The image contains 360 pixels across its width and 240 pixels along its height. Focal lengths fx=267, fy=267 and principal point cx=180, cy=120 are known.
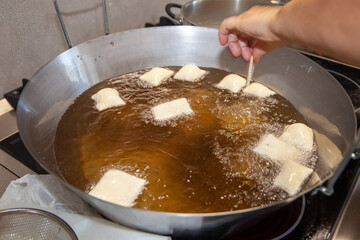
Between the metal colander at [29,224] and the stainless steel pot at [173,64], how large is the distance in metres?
0.17

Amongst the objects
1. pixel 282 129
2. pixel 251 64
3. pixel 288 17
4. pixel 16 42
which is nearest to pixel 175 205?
pixel 282 129

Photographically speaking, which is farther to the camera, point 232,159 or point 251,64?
point 251,64

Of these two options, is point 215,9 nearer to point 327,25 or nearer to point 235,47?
point 235,47

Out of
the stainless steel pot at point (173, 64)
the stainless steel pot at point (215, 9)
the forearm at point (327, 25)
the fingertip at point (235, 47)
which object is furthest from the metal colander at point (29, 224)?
the stainless steel pot at point (215, 9)

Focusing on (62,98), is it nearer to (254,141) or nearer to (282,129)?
(254,141)

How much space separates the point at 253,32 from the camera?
1.39 m

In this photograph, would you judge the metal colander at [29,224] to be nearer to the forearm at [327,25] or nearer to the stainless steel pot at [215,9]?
the forearm at [327,25]

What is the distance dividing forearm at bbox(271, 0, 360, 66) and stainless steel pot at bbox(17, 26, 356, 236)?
14.1 inches

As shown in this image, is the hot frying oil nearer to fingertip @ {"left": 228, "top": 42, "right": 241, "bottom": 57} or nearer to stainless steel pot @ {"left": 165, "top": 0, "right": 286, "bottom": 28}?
fingertip @ {"left": 228, "top": 42, "right": 241, "bottom": 57}

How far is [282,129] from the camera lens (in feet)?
4.88

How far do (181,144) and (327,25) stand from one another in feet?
2.65

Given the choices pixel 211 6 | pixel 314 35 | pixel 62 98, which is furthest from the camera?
pixel 211 6

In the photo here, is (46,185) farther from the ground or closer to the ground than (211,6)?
closer to the ground

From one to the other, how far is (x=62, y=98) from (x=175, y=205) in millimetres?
975
